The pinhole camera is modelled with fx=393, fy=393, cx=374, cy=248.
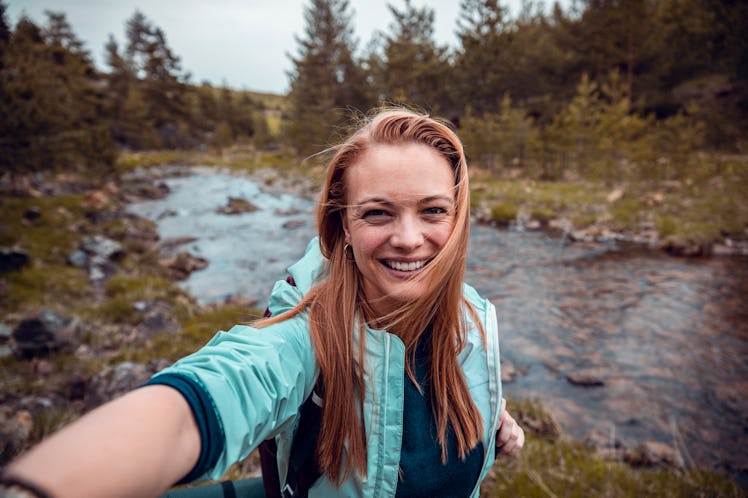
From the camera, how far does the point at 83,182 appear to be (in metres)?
23.7

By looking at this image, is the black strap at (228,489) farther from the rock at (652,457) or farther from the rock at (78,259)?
the rock at (78,259)

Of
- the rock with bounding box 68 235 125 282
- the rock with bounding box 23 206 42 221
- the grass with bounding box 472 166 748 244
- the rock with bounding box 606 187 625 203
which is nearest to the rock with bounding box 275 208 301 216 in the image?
the rock with bounding box 68 235 125 282

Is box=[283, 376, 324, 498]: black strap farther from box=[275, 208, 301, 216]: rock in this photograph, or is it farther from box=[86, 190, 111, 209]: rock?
box=[86, 190, 111, 209]: rock

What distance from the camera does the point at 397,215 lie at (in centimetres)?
183

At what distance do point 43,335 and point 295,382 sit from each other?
238 inches

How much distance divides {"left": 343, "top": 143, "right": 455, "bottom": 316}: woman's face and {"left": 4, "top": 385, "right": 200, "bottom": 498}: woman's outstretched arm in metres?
1.03

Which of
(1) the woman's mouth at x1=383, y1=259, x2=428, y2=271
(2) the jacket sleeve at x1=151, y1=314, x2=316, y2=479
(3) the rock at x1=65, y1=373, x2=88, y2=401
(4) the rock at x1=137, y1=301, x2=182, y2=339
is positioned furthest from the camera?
(4) the rock at x1=137, y1=301, x2=182, y2=339

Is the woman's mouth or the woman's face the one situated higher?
the woman's face

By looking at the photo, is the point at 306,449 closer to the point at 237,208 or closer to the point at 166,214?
the point at 237,208

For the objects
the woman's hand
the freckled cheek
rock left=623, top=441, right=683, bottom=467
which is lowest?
rock left=623, top=441, right=683, bottom=467

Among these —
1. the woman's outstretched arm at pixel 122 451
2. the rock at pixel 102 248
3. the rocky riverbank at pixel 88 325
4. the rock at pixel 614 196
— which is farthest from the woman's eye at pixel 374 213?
the rock at pixel 614 196

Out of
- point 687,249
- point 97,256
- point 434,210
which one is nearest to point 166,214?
point 97,256

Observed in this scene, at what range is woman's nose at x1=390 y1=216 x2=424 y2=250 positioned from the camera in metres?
1.79

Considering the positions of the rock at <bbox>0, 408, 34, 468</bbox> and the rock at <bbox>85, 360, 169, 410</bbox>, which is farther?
the rock at <bbox>85, 360, 169, 410</bbox>
